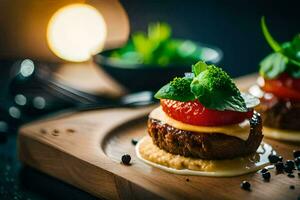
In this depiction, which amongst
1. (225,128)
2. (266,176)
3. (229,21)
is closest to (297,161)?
(266,176)

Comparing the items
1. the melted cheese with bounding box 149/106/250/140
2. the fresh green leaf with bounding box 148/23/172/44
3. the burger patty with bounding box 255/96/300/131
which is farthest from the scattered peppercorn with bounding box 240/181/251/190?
the fresh green leaf with bounding box 148/23/172/44

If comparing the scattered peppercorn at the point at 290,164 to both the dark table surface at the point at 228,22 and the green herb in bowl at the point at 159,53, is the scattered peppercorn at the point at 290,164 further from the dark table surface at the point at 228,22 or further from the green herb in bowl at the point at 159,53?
the dark table surface at the point at 228,22

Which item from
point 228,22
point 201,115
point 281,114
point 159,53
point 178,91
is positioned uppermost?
point 178,91

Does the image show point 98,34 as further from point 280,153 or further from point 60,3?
point 280,153

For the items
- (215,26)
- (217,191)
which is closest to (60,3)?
(215,26)

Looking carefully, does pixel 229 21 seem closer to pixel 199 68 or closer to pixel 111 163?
pixel 199 68

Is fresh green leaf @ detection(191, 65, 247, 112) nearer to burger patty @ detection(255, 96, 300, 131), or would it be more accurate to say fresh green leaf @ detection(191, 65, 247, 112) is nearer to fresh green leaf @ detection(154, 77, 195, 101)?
fresh green leaf @ detection(154, 77, 195, 101)
